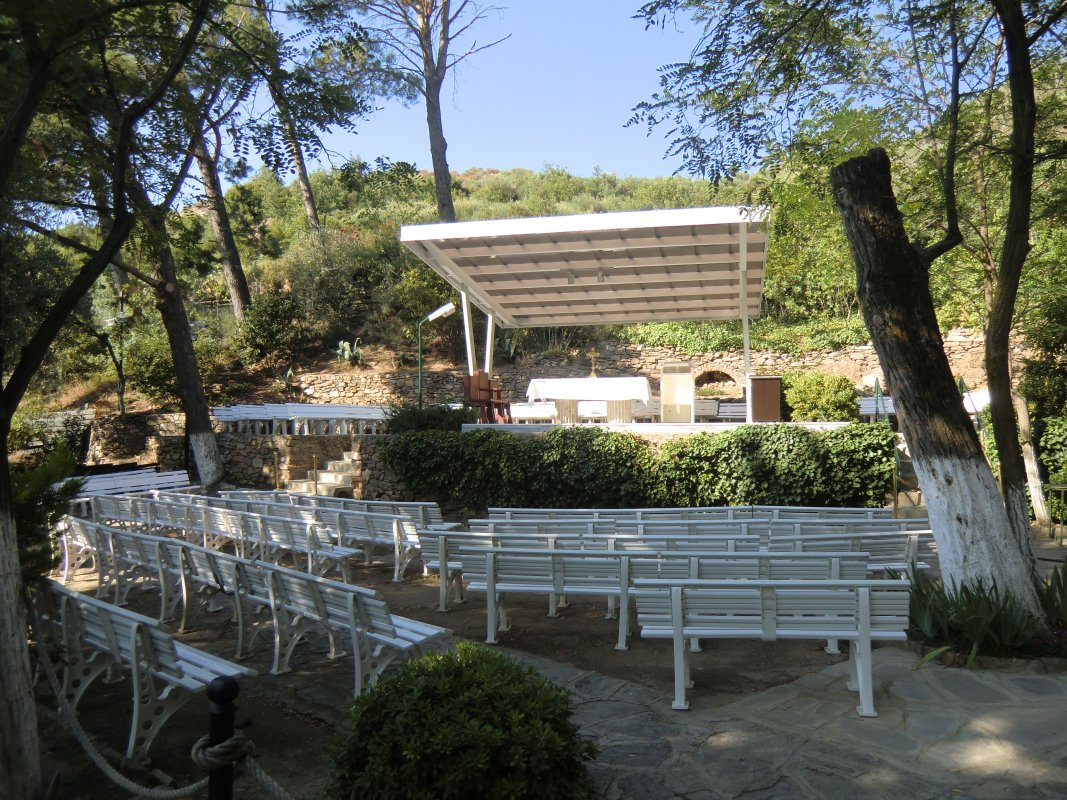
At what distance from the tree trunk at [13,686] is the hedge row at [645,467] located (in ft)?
28.0

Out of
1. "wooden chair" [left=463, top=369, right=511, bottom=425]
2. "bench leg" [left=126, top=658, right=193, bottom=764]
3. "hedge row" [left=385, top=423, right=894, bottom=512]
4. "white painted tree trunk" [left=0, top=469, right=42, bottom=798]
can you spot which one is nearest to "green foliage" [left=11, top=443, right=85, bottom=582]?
"white painted tree trunk" [left=0, top=469, right=42, bottom=798]

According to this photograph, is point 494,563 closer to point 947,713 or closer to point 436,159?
point 947,713

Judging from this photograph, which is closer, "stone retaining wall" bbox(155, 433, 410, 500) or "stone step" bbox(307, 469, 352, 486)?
"stone retaining wall" bbox(155, 433, 410, 500)

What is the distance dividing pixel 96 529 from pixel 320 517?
7.90 feet

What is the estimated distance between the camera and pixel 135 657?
4.18m

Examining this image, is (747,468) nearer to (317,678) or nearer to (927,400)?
(927,400)

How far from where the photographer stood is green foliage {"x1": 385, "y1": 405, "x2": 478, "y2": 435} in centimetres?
1378

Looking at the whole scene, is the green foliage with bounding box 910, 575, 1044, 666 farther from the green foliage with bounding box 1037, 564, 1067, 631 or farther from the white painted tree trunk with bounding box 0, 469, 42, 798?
the white painted tree trunk with bounding box 0, 469, 42, 798

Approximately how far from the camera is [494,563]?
6117 millimetres

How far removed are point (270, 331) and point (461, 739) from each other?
22.2 meters

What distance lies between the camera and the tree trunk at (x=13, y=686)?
12.4 ft

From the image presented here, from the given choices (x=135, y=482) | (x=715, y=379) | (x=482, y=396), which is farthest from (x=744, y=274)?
(x=135, y=482)

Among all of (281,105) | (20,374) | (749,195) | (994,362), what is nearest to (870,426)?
(749,195)

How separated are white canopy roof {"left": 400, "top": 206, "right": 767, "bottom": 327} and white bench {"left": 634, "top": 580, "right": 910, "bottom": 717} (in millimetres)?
6501
